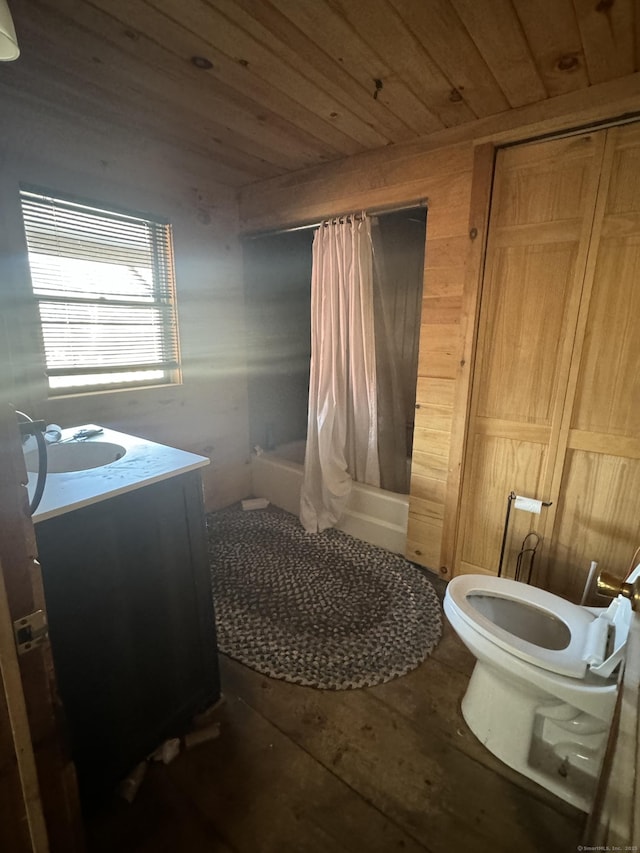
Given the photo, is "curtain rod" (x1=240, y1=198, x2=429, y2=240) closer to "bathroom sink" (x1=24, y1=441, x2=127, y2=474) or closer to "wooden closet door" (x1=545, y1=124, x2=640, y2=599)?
"wooden closet door" (x1=545, y1=124, x2=640, y2=599)

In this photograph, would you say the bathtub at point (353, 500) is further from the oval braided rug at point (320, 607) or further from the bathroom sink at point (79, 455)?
the bathroom sink at point (79, 455)

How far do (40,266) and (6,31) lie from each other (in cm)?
139

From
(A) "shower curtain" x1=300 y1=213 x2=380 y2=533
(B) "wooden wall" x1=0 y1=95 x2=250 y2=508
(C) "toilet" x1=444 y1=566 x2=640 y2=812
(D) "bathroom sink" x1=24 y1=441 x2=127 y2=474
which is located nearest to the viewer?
(C) "toilet" x1=444 y1=566 x2=640 y2=812

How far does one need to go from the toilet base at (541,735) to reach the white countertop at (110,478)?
1.19 metres

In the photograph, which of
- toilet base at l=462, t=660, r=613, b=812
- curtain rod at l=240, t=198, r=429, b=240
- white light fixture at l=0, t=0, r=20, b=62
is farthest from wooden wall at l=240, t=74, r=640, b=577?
white light fixture at l=0, t=0, r=20, b=62

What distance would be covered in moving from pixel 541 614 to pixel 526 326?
1.18 meters

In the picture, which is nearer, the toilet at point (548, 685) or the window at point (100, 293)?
the toilet at point (548, 685)

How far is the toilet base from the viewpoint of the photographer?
1.17m

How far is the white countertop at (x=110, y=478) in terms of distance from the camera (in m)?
0.96

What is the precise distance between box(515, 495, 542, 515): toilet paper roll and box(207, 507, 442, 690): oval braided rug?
0.63 meters

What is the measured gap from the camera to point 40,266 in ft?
6.22

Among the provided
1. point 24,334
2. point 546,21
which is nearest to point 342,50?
point 546,21

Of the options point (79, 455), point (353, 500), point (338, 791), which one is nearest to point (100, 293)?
point (79, 455)

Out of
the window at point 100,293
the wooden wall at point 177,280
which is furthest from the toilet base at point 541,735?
the window at point 100,293
